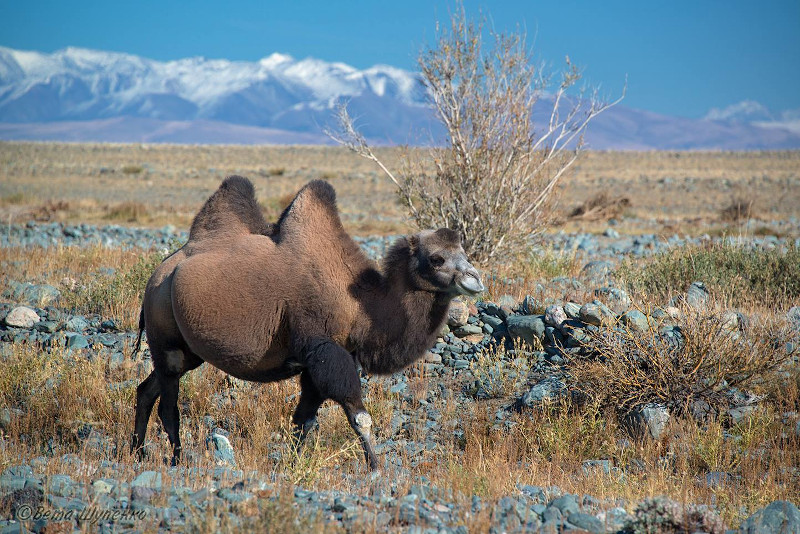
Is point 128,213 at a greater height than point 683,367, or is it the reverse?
point 683,367

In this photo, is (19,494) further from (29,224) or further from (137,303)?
(29,224)

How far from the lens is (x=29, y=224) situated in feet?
67.3

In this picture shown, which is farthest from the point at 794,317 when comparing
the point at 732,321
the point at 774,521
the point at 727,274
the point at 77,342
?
the point at 77,342

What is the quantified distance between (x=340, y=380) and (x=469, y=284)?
1120 mm

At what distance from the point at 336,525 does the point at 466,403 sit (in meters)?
3.73

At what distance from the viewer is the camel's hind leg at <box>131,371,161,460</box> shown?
614cm

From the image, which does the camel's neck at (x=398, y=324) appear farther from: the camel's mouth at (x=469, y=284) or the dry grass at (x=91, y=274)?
the dry grass at (x=91, y=274)

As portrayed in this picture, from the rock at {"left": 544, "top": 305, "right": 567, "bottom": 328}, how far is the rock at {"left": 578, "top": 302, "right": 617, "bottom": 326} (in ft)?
0.93

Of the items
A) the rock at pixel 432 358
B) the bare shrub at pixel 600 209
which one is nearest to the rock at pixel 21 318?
the rock at pixel 432 358

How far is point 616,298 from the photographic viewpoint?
355 inches

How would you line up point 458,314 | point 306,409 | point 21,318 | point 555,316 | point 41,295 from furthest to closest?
point 41,295
point 21,318
point 458,314
point 555,316
point 306,409

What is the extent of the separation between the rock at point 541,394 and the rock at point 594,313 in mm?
981

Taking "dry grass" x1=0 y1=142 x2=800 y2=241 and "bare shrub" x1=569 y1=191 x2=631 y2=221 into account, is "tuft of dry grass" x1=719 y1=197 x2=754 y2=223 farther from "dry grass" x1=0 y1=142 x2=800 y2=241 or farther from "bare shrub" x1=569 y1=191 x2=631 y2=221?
"bare shrub" x1=569 y1=191 x2=631 y2=221

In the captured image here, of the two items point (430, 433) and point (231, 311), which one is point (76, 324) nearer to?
point (231, 311)
